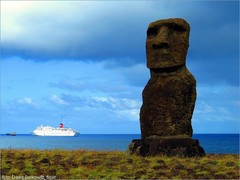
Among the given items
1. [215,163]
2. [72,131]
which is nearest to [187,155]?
[215,163]

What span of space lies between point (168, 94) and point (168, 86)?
0.31 m

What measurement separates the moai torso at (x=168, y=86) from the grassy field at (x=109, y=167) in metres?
1.66

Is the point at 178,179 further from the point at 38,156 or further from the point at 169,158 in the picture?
the point at 38,156

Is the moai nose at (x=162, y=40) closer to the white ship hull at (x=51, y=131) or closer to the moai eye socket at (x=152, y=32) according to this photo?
the moai eye socket at (x=152, y=32)

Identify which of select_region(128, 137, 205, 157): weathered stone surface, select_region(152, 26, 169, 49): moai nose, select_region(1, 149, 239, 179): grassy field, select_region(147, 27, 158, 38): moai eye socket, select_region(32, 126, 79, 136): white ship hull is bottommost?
select_region(1, 149, 239, 179): grassy field

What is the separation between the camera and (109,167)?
14359mm

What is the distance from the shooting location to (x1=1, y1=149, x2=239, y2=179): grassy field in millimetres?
13438

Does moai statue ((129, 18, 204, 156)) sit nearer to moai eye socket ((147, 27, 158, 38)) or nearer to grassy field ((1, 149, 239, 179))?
moai eye socket ((147, 27, 158, 38))

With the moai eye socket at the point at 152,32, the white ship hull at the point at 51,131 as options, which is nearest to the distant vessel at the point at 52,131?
the white ship hull at the point at 51,131

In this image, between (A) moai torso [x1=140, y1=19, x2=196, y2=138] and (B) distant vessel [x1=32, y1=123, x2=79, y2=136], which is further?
(B) distant vessel [x1=32, y1=123, x2=79, y2=136]

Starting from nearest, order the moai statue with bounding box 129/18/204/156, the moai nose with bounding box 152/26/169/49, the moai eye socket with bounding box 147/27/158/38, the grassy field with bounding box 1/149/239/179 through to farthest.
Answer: the grassy field with bounding box 1/149/239/179 < the moai statue with bounding box 129/18/204/156 < the moai nose with bounding box 152/26/169/49 < the moai eye socket with bounding box 147/27/158/38

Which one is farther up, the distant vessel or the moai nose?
the distant vessel

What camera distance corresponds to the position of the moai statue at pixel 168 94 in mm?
17109

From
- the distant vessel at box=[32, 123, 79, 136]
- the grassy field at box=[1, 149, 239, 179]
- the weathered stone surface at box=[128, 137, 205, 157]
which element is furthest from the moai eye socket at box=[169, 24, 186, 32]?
the distant vessel at box=[32, 123, 79, 136]
